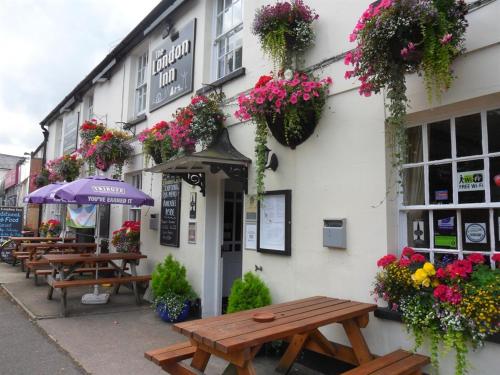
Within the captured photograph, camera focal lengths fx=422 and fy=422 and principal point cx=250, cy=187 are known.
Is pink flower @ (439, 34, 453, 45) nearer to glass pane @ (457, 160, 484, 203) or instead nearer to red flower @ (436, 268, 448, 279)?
glass pane @ (457, 160, 484, 203)

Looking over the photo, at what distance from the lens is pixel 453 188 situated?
3807 millimetres

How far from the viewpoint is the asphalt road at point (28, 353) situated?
4520 mm

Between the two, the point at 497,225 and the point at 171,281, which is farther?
the point at 171,281

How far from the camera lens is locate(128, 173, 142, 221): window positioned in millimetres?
9578

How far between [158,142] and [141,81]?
3.55 metres

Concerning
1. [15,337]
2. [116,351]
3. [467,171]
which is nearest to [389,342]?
[467,171]

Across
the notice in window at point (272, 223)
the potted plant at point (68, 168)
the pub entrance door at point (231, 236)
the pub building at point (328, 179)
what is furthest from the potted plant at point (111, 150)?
the notice in window at point (272, 223)

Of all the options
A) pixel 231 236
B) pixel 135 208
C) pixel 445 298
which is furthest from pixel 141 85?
pixel 445 298

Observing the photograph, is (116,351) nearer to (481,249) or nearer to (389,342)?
(389,342)

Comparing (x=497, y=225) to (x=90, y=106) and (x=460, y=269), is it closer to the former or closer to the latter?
(x=460, y=269)

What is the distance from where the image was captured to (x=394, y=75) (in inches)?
143

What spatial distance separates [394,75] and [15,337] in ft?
18.6

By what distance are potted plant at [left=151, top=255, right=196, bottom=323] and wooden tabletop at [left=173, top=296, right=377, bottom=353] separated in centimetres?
289

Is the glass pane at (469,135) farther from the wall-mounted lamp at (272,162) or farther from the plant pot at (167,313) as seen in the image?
the plant pot at (167,313)
